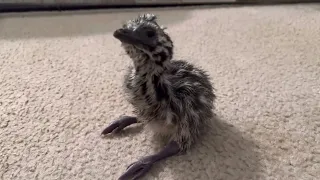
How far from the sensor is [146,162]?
2.72ft

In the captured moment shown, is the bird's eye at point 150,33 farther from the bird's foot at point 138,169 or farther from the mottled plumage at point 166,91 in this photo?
the bird's foot at point 138,169

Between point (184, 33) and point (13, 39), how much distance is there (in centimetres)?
64

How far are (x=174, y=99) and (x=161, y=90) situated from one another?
0.12 feet

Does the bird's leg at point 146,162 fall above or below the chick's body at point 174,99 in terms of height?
below

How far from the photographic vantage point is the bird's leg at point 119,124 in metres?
0.94

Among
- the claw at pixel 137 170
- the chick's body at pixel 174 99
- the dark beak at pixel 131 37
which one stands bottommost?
the claw at pixel 137 170

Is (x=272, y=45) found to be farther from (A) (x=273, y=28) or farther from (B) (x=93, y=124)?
(B) (x=93, y=124)

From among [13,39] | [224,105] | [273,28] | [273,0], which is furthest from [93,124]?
[273,0]

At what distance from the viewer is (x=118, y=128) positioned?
94 centimetres

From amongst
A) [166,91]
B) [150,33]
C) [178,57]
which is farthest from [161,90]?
[178,57]

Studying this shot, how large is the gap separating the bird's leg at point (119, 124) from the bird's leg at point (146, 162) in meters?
0.14

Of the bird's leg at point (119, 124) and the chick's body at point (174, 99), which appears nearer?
the chick's body at point (174, 99)

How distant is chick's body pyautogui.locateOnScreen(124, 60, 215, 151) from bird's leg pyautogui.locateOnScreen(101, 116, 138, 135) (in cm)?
8

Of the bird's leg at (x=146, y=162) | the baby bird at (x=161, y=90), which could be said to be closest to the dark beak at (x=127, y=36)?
the baby bird at (x=161, y=90)
